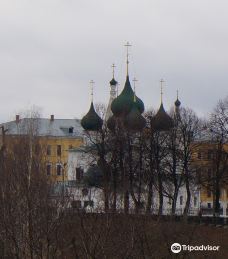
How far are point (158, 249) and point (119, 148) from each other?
82.4 feet

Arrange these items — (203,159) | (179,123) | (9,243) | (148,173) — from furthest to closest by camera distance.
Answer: (203,159) < (179,123) < (148,173) < (9,243)

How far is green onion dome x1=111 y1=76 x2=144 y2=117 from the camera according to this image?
2041 inches

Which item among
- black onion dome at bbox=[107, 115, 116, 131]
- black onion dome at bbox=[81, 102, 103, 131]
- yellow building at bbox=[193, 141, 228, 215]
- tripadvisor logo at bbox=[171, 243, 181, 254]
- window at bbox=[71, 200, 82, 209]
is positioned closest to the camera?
window at bbox=[71, 200, 82, 209]

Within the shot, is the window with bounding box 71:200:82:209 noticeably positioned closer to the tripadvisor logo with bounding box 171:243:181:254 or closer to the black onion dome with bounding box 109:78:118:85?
the tripadvisor logo with bounding box 171:243:181:254

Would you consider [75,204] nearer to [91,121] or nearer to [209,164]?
[209,164]

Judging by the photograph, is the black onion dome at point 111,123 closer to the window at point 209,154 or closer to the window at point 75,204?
the window at point 209,154

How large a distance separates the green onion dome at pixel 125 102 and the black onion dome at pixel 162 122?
200 cm

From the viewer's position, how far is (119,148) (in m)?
44.1

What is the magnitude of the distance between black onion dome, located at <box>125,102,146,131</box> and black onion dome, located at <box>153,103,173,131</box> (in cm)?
104

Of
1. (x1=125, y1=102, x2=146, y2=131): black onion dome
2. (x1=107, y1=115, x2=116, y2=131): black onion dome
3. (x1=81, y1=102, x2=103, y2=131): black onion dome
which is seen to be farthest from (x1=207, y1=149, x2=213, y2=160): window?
(x1=81, y1=102, x2=103, y2=131): black onion dome

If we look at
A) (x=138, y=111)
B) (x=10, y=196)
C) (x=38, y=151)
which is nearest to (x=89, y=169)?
(x=138, y=111)

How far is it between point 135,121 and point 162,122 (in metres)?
2.49

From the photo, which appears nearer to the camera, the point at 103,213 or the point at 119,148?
the point at 103,213

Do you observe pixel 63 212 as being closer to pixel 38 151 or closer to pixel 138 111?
pixel 38 151
